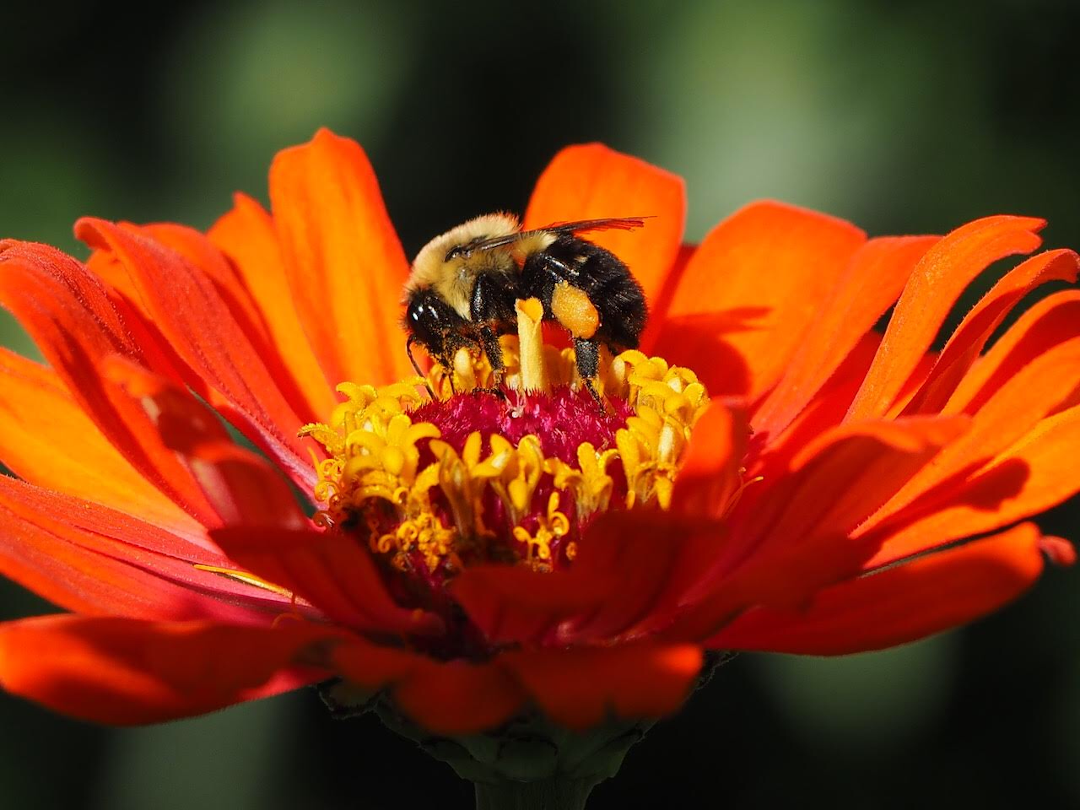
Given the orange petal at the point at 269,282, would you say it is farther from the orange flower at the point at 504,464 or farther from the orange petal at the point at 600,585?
the orange petal at the point at 600,585

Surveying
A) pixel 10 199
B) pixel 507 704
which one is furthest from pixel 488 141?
pixel 507 704

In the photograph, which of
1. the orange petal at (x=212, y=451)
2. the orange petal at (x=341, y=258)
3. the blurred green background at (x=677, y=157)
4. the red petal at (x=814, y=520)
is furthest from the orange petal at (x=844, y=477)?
the blurred green background at (x=677, y=157)

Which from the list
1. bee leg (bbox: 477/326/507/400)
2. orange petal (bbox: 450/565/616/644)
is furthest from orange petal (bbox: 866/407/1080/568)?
bee leg (bbox: 477/326/507/400)

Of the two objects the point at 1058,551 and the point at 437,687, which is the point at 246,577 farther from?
the point at 1058,551

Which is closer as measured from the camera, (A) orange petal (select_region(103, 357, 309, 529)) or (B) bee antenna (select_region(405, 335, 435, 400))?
(A) orange petal (select_region(103, 357, 309, 529))

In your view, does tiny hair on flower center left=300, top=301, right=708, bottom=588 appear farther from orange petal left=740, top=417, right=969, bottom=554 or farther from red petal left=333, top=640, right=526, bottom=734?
red petal left=333, top=640, right=526, bottom=734

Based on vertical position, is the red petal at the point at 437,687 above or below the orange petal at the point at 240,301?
above
